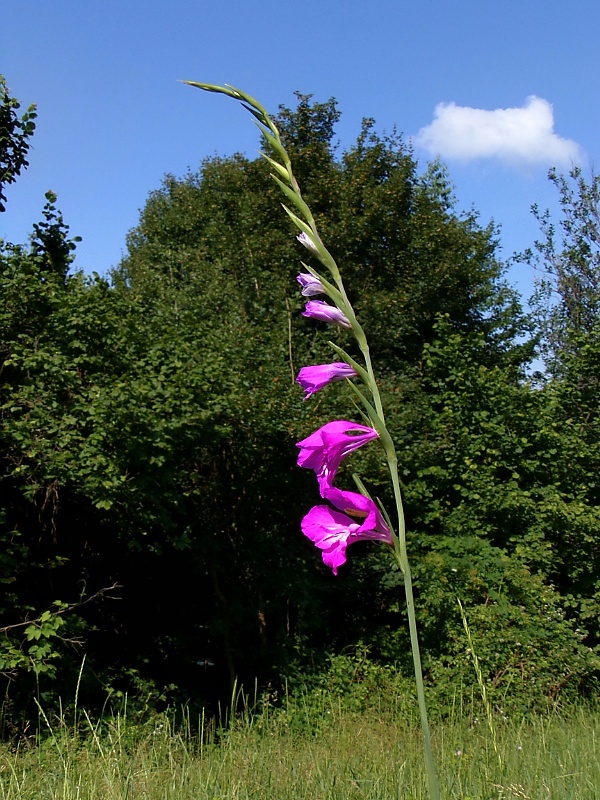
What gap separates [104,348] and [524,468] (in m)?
5.23

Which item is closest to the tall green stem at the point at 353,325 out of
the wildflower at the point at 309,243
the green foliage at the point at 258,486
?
the wildflower at the point at 309,243

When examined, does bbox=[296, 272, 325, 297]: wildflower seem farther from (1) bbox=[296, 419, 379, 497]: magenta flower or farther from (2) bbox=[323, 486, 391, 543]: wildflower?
(2) bbox=[323, 486, 391, 543]: wildflower

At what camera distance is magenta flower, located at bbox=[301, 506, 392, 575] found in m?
1.14

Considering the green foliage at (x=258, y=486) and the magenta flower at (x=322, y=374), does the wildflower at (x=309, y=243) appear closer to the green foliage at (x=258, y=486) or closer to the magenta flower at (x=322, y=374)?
the magenta flower at (x=322, y=374)

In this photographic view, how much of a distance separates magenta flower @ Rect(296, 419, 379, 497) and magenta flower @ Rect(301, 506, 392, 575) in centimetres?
5

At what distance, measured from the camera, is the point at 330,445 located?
1.18 metres

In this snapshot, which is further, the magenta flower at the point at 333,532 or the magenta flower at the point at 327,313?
the magenta flower at the point at 327,313

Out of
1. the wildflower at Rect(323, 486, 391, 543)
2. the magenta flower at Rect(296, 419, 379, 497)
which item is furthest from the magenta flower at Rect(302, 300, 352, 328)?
the wildflower at Rect(323, 486, 391, 543)

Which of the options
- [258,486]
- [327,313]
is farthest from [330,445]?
[258,486]

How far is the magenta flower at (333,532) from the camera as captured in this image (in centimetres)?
114

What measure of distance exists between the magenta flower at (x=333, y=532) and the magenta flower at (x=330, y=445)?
0.15 ft

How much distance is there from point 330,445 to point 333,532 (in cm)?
13

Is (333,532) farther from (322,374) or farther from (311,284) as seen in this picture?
(311,284)

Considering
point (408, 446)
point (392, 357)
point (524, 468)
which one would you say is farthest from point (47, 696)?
point (392, 357)
